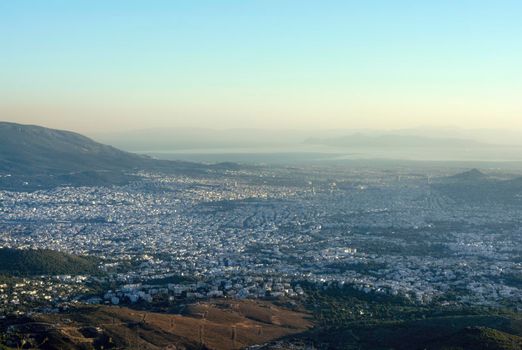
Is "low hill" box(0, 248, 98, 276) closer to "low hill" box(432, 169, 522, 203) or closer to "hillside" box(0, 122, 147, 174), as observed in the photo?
"low hill" box(432, 169, 522, 203)

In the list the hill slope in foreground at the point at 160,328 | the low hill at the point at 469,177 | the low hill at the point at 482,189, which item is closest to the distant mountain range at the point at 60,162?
the low hill at the point at 469,177

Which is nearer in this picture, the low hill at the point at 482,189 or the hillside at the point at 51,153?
the low hill at the point at 482,189

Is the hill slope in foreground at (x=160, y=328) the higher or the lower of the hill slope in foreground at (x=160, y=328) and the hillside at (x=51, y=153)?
the lower

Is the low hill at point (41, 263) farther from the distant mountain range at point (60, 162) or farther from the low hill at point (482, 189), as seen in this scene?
the low hill at point (482, 189)

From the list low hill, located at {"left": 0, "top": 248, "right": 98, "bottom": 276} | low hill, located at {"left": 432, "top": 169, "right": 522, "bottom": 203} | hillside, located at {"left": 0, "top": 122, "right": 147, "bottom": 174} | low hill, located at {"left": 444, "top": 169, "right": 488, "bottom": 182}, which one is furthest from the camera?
hillside, located at {"left": 0, "top": 122, "right": 147, "bottom": 174}

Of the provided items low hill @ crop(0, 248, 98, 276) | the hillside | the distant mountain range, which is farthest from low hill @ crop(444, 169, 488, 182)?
low hill @ crop(0, 248, 98, 276)
